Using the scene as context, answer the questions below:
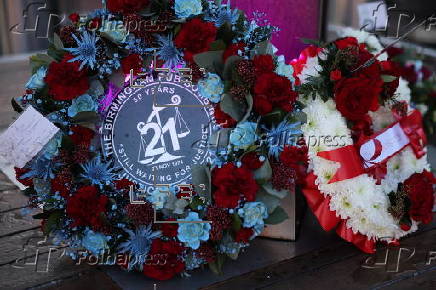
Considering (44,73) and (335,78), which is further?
(335,78)

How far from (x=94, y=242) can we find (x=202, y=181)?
45 centimetres

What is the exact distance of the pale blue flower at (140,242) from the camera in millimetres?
2031

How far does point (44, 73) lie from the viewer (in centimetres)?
205

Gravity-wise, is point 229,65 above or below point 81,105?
above

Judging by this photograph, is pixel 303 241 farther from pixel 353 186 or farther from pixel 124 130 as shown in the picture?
pixel 124 130

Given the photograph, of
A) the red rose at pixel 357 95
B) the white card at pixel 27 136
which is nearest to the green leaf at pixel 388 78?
the red rose at pixel 357 95

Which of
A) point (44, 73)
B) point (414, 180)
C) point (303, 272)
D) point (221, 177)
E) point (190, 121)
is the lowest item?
point (303, 272)

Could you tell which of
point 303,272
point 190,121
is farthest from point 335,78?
point 303,272

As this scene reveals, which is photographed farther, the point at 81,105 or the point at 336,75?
the point at 336,75

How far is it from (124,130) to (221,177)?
1.33ft

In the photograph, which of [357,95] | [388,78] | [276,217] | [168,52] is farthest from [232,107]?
[388,78]

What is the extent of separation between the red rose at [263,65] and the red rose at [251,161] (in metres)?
0.28

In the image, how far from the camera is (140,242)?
2031 millimetres

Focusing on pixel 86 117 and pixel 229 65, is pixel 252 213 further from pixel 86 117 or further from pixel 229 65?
pixel 86 117
